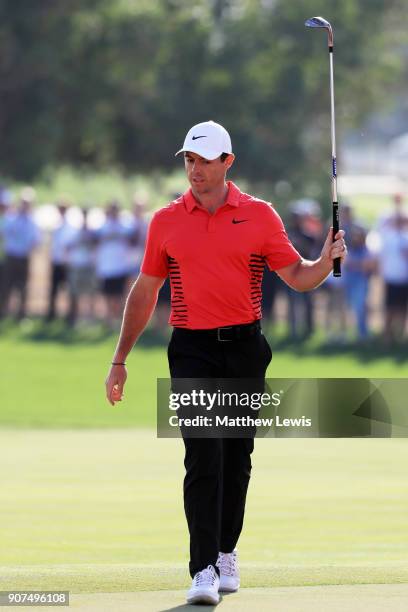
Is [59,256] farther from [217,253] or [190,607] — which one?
[190,607]

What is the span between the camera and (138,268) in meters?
25.8

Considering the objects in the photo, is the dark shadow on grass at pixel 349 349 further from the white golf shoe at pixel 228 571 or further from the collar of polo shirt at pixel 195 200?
the collar of polo shirt at pixel 195 200

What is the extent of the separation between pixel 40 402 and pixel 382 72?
18842 millimetres

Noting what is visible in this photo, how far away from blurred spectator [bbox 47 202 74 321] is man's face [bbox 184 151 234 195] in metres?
19.3

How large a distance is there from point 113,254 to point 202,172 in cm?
1853

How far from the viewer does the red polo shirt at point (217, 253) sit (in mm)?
7398

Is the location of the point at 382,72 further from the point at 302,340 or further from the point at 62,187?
the point at 62,187

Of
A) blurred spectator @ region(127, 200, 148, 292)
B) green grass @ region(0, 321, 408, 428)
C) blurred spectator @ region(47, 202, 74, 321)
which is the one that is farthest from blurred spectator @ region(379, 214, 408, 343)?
blurred spectator @ region(47, 202, 74, 321)

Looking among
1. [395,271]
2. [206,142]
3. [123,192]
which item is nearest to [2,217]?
[395,271]

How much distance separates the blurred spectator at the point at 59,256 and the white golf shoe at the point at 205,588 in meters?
19.6

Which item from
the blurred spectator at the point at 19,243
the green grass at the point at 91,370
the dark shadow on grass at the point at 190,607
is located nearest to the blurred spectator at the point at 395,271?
the green grass at the point at 91,370

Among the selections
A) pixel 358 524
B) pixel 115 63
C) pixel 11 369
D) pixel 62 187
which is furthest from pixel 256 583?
pixel 62 187

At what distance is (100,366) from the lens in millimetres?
24312

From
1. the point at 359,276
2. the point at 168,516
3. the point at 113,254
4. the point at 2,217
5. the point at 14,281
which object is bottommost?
the point at 168,516
